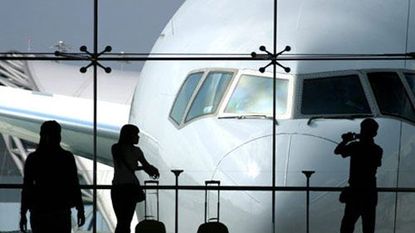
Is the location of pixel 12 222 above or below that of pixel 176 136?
below

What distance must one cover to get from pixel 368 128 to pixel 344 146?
0.30 meters

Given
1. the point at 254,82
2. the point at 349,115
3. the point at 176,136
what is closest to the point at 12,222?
the point at 176,136

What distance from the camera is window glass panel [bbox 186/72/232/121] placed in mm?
9945

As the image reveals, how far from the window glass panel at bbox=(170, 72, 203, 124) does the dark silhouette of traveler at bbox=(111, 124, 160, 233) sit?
650mm

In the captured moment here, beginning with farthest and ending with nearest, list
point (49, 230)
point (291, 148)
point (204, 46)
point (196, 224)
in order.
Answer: point (204, 46) → point (196, 224) → point (291, 148) → point (49, 230)

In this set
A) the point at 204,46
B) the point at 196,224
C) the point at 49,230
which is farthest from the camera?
the point at 204,46

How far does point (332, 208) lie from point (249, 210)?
612 millimetres

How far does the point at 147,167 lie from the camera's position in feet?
31.3

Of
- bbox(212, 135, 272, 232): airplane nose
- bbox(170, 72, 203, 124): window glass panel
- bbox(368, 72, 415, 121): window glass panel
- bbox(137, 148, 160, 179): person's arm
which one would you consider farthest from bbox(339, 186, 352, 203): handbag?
bbox(170, 72, 203, 124): window glass panel

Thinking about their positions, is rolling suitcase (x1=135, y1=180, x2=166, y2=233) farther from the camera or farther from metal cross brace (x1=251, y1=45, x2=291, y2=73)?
the camera

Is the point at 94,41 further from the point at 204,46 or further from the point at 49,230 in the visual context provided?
the point at 49,230

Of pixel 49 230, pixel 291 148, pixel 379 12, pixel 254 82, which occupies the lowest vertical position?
pixel 49 230

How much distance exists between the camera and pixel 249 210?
8.98 meters

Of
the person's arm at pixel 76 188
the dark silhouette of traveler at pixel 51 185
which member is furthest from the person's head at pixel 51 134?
the person's arm at pixel 76 188
